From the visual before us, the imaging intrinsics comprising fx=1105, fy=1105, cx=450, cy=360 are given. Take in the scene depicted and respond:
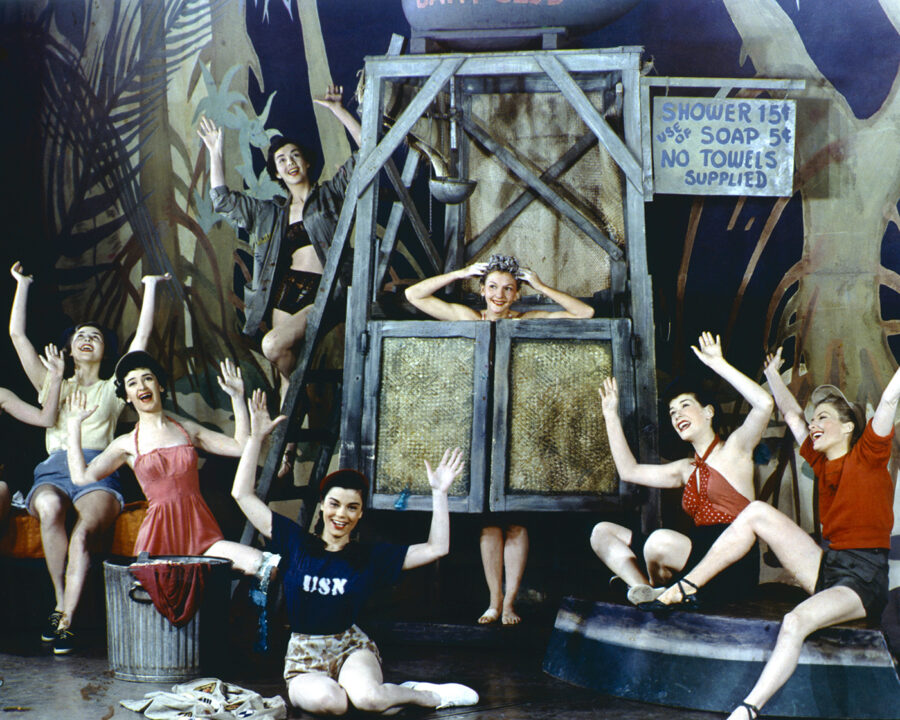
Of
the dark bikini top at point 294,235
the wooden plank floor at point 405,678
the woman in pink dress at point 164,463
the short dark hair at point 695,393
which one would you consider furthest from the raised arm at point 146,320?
the short dark hair at point 695,393

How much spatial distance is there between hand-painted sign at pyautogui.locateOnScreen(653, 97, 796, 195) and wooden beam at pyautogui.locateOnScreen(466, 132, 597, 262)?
46cm

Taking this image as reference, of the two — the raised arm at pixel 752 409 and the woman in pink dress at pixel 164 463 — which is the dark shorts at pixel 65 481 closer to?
the woman in pink dress at pixel 164 463

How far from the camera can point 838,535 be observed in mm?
4676

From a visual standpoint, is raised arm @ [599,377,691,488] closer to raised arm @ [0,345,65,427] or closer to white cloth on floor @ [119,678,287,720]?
white cloth on floor @ [119,678,287,720]

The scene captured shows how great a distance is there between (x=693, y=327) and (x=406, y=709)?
126 inches

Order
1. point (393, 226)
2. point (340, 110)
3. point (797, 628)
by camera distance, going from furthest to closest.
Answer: point (340, 110) → point (393, 226) → point (797, 628)

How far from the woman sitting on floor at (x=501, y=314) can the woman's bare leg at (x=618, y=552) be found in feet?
2.56

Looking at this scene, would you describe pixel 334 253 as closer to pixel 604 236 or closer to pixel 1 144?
pixel 604 236

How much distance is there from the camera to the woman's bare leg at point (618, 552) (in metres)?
5.06

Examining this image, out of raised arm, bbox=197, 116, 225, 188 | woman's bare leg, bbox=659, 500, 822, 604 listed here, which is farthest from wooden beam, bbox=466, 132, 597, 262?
woman's bare leg, bbox=659, 500, 822, 604

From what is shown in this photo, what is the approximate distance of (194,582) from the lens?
518 cm

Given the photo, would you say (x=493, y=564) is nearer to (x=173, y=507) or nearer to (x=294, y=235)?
(x=173, y=507)

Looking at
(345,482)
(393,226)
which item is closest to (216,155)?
(393,226)

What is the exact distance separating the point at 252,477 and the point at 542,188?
7.99ft
